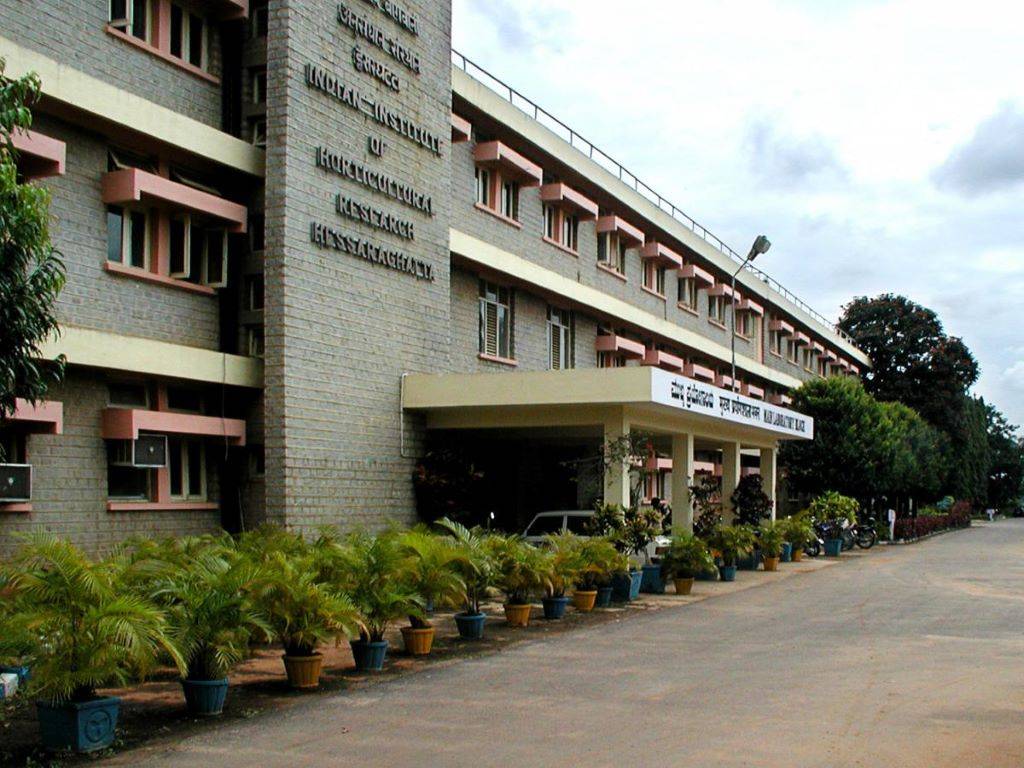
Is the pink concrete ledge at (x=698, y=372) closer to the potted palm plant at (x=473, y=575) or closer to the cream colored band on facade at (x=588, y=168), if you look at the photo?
the cream colored band on facade at (x=588, y=168)

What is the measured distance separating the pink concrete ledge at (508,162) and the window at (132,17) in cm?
911

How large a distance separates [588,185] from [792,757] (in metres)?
24.2

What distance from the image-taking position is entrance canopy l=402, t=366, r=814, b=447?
20781 mm

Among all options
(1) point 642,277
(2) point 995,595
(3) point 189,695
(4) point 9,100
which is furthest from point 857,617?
(1) point 642,277

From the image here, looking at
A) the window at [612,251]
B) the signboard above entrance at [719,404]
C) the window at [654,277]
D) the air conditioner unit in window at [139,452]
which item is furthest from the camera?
the window at [654,277]

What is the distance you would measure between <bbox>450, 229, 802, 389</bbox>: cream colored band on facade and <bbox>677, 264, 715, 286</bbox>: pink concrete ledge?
73.8 inches

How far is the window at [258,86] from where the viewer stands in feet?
64.9

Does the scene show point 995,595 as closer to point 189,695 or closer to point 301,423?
point 301,423

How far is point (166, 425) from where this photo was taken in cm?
1753

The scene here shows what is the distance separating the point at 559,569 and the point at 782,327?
1508 inches

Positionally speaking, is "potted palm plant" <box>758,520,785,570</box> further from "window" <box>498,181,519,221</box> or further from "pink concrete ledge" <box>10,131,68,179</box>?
"pink concrete ledge" <box>10,131,68,179</box>

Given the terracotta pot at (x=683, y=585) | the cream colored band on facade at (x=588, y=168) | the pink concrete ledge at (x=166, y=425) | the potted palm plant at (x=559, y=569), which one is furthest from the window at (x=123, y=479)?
the cream colored band on facade at (x=588, y=168)

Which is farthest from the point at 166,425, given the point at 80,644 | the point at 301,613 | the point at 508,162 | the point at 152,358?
the point at 508,162

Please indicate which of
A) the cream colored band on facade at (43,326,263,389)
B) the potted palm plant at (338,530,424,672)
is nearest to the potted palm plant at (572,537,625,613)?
the potted palm plant at (338,530,424,672)
